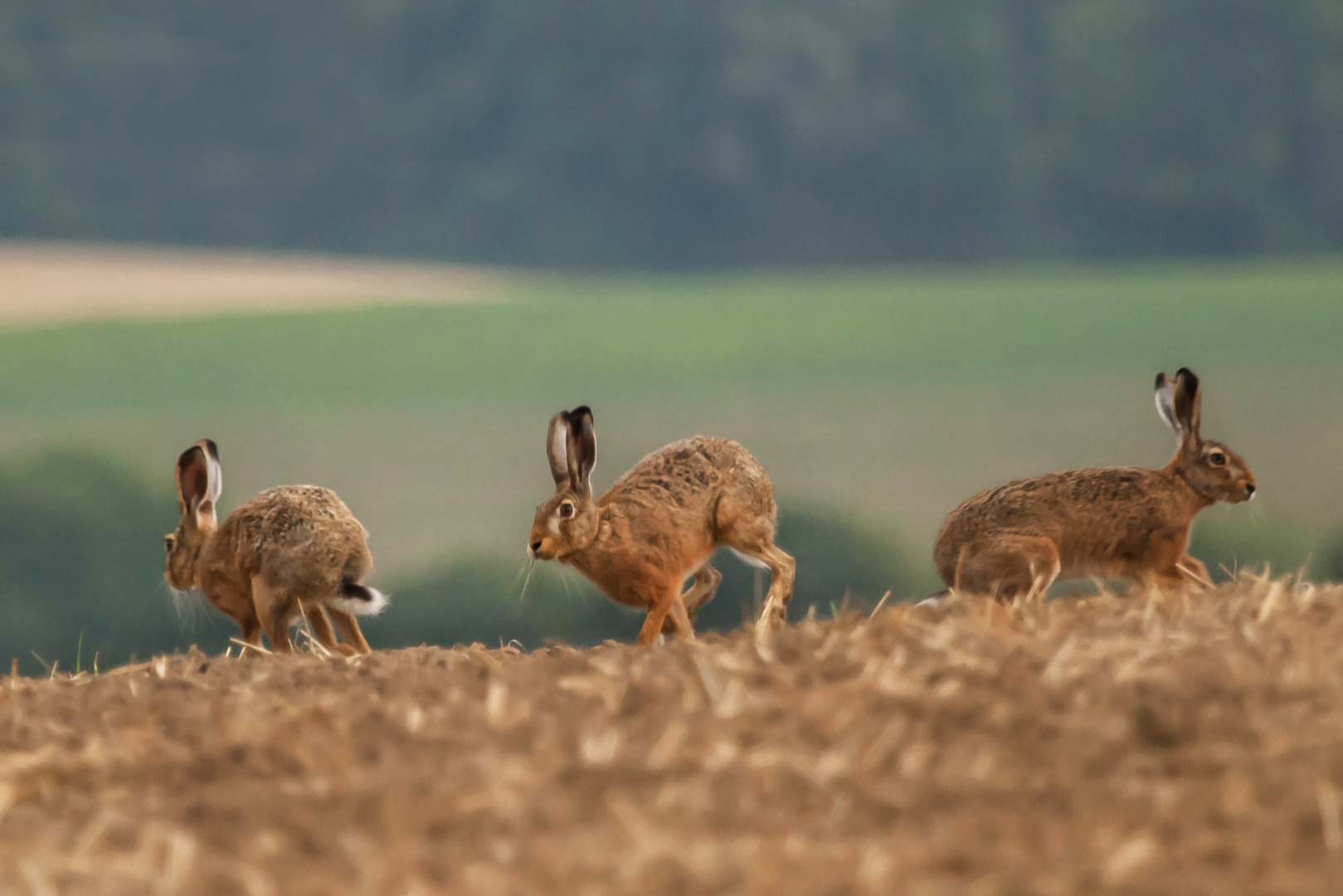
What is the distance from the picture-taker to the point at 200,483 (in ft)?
16.6

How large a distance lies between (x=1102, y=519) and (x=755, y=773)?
257 cm

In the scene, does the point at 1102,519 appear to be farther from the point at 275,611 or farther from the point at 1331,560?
the point at 275,611

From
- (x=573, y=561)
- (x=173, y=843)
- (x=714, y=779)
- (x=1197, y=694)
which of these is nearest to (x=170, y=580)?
(x=573, y=561)

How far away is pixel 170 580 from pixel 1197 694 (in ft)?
12.2

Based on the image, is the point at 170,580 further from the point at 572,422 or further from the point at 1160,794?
the point at 1160,794

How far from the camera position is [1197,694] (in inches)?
106

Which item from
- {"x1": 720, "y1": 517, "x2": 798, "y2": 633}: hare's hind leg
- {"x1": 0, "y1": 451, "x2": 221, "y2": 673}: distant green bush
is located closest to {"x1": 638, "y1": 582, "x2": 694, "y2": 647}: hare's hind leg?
{"x1": 720, "y1": 517, "x2": 798, "y2": 633}: hare's hind leg

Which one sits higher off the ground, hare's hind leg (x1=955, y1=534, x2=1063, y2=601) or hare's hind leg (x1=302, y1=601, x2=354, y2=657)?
hare's hind leg (x1=955, y1=534, x2=1063, y2=601)

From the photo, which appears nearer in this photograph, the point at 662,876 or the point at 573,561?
the point at 662,876

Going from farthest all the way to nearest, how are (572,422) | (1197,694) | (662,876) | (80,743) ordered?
(572,422), (80,743), (1197,694), (662,876)

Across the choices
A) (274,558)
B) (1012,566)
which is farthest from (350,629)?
(1012,566)

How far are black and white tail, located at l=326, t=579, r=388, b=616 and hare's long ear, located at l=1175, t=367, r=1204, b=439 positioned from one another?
280 cm

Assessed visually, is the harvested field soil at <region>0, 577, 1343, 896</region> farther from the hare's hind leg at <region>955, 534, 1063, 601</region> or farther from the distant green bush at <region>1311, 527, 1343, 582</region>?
the distant green bush at <region>1311, 527, 1343, 582</region>

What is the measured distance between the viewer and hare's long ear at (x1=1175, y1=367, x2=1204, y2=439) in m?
4.77
